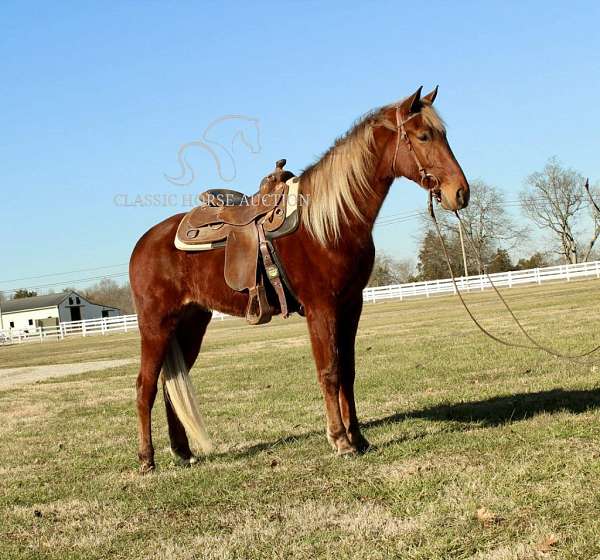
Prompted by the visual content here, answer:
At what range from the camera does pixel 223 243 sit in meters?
6.34

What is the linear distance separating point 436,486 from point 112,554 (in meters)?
2.13

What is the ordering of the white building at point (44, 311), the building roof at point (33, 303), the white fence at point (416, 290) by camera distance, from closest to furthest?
the white fence at point (416, 290) → the white building at point (44, 311) → the building roof at point (33, 303)

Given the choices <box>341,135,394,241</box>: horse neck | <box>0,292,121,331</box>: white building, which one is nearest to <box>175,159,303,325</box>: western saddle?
<box>341,135,394,241</box>: horse neck

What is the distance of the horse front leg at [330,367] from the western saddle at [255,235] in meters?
0.46

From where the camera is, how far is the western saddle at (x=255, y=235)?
19.7 ft

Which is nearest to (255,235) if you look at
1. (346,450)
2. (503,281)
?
(346,450)

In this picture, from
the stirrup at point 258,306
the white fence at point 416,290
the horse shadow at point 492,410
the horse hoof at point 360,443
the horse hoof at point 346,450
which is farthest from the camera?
the white fence at point 416,290

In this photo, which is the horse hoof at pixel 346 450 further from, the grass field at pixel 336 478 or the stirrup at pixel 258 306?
the stirrup at pixel 258 306

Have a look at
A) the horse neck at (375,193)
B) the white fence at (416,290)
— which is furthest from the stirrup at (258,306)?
the white fence at (416,290)

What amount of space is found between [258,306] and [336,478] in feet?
5.76

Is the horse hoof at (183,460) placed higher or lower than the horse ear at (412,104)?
lower

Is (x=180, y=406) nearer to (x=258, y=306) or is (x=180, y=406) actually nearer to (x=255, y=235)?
(x=258, y=306)

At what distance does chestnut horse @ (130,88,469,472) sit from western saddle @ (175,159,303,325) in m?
0.10

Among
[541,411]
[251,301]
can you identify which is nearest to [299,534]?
[251,301]
